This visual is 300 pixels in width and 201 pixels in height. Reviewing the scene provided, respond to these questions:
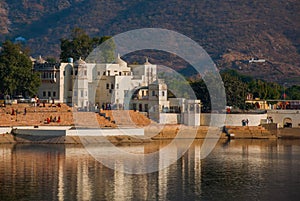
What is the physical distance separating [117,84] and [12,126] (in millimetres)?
18153

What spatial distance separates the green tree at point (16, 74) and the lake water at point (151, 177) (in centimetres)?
1666

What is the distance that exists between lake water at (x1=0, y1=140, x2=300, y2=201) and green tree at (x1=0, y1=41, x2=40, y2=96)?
16657 millimetres

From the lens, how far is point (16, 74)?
84.6m

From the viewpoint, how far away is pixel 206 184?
52.2 meters

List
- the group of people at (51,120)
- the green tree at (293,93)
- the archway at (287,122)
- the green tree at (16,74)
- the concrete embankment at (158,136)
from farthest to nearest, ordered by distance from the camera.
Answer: the green tree at (293,93) → the archway at (287,122) → the green tree at (16,74) → the group of people at (51,120) → the concrete embankment at (158,136)

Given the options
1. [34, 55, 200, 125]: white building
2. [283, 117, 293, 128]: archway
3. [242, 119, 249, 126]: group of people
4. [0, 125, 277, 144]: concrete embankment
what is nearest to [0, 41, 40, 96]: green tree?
[34, 55, 200, 125]: white building

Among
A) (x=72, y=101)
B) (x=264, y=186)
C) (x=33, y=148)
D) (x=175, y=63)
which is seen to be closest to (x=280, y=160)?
(x=264, y=186)

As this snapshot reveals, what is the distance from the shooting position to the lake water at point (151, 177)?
48.5m

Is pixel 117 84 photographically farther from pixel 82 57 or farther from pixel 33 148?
pixel 33 148

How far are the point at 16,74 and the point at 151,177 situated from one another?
33.3 m

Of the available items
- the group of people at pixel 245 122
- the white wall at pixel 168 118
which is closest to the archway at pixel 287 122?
the group of people at pixel 245 122

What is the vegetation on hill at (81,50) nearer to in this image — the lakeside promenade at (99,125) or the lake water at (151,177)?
the lakeside promenade at (99,125)

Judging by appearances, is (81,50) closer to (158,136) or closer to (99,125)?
(99,125)

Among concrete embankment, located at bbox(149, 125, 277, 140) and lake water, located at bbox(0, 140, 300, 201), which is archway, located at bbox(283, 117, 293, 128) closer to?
concrete embankment, located at bbox(149, 125, 277, 140)
